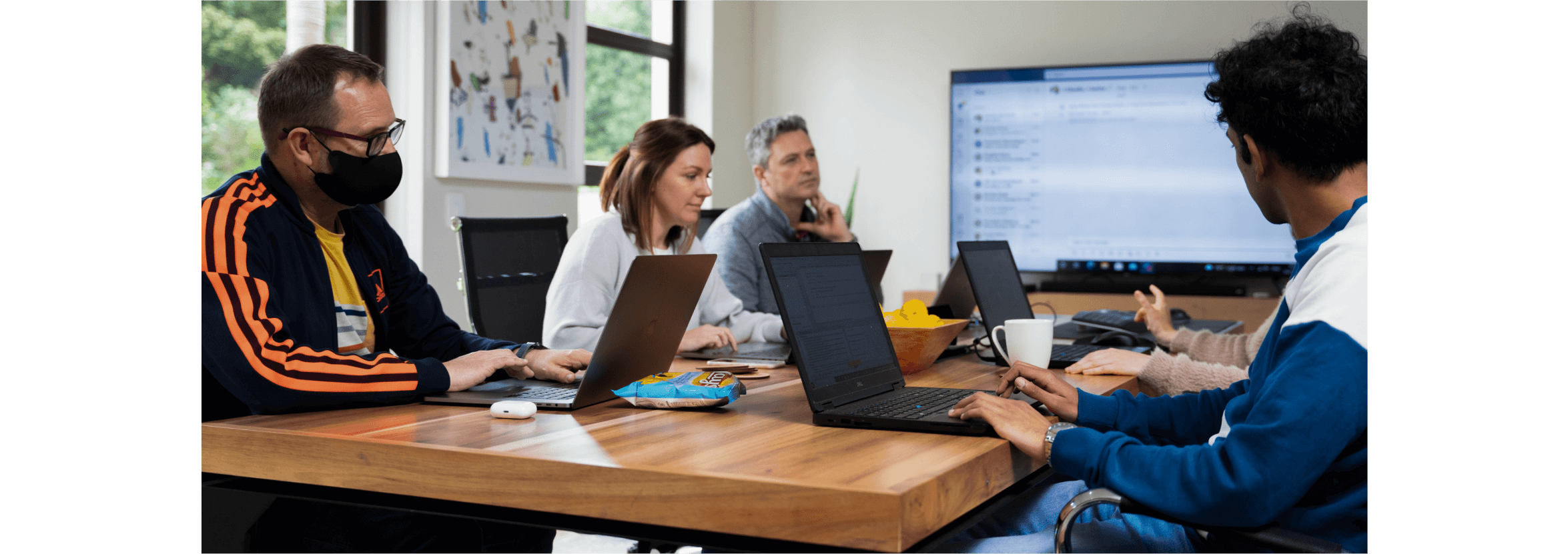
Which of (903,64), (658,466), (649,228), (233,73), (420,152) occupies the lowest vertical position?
(658,466)

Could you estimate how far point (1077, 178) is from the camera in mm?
4586

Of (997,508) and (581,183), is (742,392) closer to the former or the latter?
(997,508)

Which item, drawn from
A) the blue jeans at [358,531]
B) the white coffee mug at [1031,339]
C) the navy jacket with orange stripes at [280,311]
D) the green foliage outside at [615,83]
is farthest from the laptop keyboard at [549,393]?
the green foliage outside at [615,83]

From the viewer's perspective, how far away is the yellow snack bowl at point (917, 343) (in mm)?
1687

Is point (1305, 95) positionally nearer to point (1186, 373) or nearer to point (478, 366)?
point (1186, 373)

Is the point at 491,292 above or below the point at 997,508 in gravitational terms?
above

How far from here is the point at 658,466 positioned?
96cm

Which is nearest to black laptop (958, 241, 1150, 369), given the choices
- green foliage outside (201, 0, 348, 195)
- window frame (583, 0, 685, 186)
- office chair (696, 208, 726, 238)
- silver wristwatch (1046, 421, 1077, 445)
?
silver wristwatch (1046, 421, 1077, 445)

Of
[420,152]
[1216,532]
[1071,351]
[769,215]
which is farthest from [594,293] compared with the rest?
[420,152]

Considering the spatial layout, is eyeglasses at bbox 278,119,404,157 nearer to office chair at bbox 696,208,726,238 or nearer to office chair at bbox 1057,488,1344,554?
office chair at bbox 1057,488,1344,554

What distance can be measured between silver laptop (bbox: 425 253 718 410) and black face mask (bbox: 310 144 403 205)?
312 millimetres

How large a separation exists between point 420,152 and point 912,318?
233cm

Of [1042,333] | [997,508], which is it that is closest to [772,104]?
[1042,333]

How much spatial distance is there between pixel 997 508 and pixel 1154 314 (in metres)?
1.44
